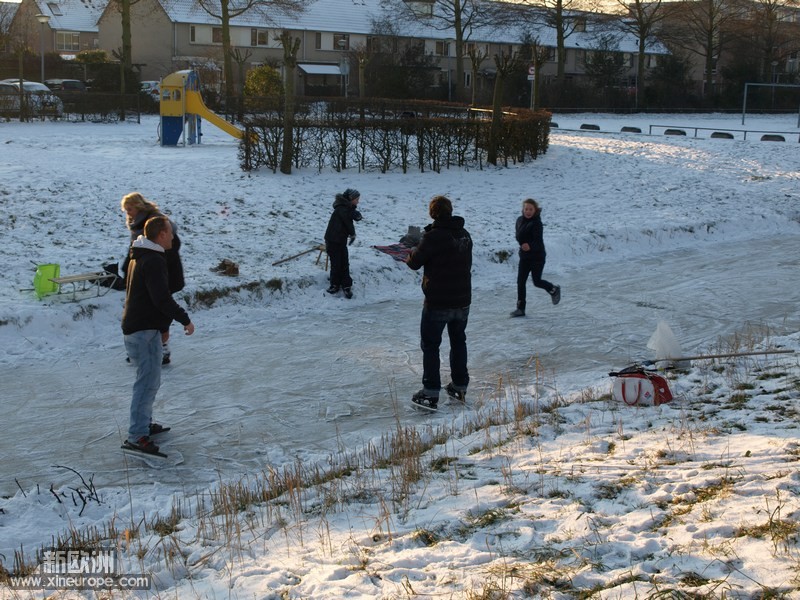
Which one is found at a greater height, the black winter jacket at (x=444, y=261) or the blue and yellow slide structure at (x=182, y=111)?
the blue and yellow slide structure at (x=182, y=111)

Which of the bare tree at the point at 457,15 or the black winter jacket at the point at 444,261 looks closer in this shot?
the black winter jacket at the point at 444,261

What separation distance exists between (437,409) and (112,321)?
438 cm

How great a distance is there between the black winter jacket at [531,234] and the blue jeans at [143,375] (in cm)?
537

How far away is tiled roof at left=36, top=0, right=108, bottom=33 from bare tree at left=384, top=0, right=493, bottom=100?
24.7 meters

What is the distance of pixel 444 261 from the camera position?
7.68 metres

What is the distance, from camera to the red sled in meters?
7.59

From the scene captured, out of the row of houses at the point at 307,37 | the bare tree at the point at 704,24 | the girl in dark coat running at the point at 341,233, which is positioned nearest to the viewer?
the girl in dark coat running at the point at 341,233

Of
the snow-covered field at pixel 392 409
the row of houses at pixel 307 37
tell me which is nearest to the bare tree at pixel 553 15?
the row of houses at pixel 307 37

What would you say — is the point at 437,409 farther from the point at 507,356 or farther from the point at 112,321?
the point at 112,321

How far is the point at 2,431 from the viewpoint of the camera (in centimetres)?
734

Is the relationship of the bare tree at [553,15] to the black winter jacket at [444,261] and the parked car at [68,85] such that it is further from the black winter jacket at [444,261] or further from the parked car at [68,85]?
the black winter jacket at [444,261]

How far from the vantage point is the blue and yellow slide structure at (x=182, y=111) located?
2311 centimetres

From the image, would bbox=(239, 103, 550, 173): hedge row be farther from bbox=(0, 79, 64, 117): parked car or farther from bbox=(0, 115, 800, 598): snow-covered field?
bbox=(0, 79, 64, 117): parked car

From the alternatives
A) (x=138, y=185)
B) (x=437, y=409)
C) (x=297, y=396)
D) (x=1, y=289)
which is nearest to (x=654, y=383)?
(x=437, y=409)
